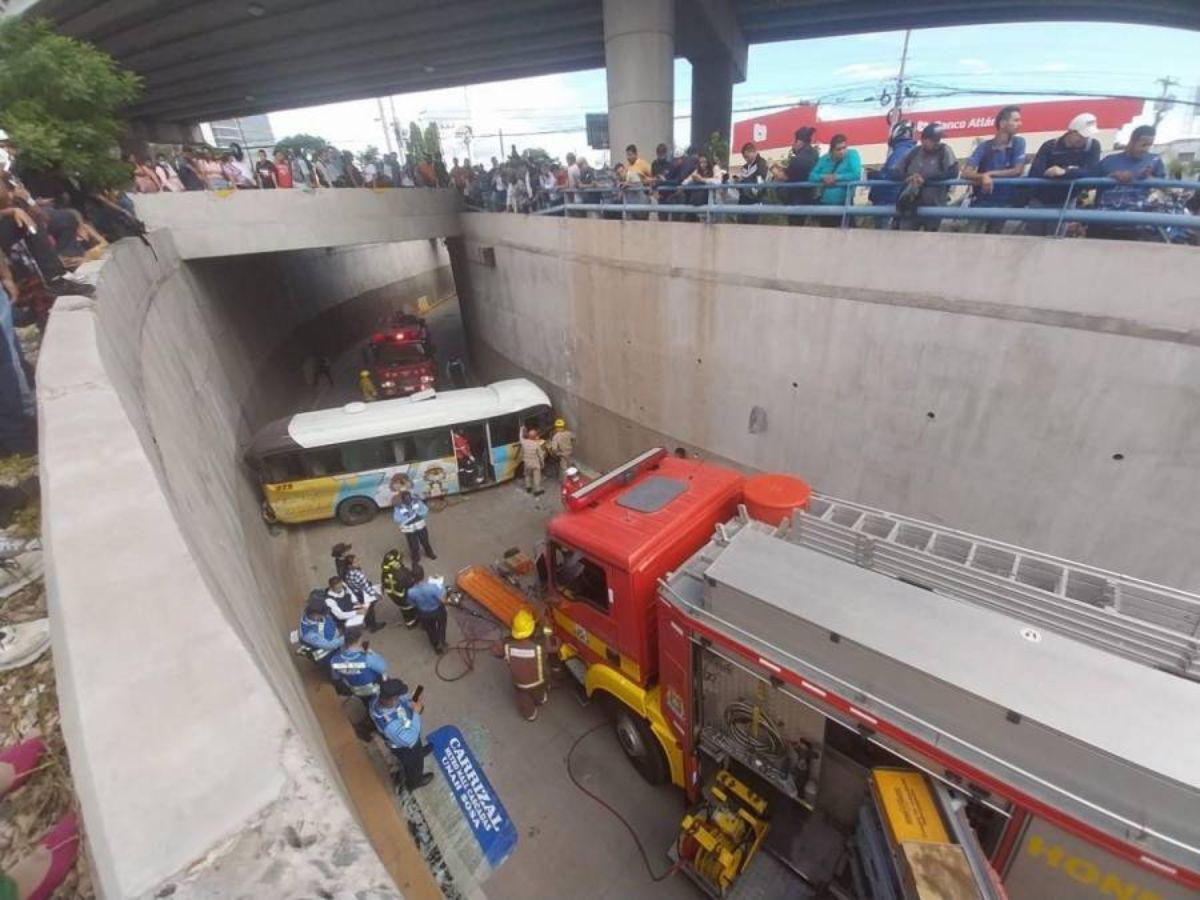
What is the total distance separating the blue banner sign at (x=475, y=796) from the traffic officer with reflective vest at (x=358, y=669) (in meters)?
1.04

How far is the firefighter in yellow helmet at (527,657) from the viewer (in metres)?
6.02

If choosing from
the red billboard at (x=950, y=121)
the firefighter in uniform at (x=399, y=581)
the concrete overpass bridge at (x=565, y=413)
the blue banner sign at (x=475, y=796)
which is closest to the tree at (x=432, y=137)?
the red billboard at (x=950, y=121)

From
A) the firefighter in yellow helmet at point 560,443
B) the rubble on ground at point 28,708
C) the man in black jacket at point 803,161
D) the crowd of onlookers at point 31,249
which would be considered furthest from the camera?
the firefighter in yellow helmet at point 560,443

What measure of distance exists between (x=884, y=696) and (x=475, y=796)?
14.5 ft

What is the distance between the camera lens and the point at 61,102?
8.91 metres

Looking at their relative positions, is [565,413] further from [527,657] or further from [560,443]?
[527,657]

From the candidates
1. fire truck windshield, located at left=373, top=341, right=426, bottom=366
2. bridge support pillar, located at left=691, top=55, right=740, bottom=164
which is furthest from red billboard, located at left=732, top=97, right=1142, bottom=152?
fire truck windshield, located at left=373, top=341, right=426, bottom=366

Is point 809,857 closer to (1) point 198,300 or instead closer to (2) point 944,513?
(2) point 944,513

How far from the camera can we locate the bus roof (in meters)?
10.0

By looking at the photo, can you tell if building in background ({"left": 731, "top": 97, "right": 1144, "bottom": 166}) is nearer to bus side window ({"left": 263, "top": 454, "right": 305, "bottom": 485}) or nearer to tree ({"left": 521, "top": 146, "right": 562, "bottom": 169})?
tree ({"left": 521, "top": 146, "right": 562, "bottom": 169})

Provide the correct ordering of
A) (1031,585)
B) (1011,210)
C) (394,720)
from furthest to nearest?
(1011,210)
(394,720)
(1031,585)

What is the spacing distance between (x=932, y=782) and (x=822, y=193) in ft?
22.8

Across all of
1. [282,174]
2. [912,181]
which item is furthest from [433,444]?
[282,174]

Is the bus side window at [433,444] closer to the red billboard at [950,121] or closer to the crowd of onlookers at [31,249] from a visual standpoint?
the crowd of onlookers at [31,249]
